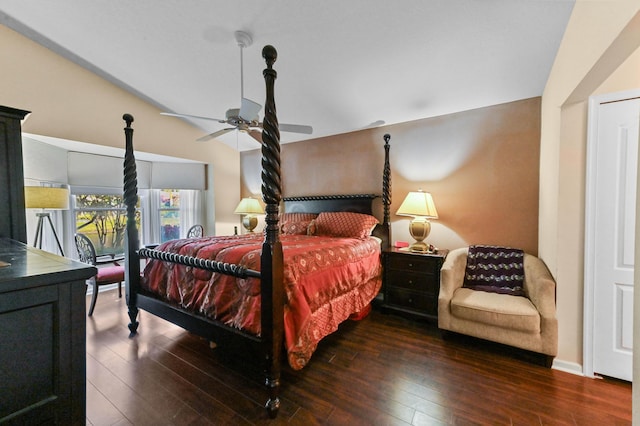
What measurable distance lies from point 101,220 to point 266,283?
3822 mm

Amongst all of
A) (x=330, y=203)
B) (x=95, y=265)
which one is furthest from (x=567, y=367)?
(x=95, y=265)

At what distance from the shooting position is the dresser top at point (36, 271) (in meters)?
0.75

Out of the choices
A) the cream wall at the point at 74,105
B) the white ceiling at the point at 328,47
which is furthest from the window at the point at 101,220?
the white ceiling at the point at 328,47

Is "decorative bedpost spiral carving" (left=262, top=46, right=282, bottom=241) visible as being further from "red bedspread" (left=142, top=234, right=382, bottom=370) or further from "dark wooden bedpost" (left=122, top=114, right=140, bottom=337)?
"dark wooden bedpost" (left=122, top=114, right=140, bottom=337)

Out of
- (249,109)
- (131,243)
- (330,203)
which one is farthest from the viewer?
(330,203)

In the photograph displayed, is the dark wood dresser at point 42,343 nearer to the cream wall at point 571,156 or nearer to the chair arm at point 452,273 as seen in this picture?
the chair arm at point 452,273

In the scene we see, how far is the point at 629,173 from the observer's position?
1.77 m

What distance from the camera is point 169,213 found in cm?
471

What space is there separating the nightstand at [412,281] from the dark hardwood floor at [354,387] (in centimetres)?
37

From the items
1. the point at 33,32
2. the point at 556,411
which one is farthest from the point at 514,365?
the point at 33,32

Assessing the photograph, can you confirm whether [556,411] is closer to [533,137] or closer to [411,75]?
[533,137]

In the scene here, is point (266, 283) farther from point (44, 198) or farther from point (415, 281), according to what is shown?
point (44, 198)

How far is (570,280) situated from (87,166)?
5502 mm

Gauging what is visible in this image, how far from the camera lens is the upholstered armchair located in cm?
199
